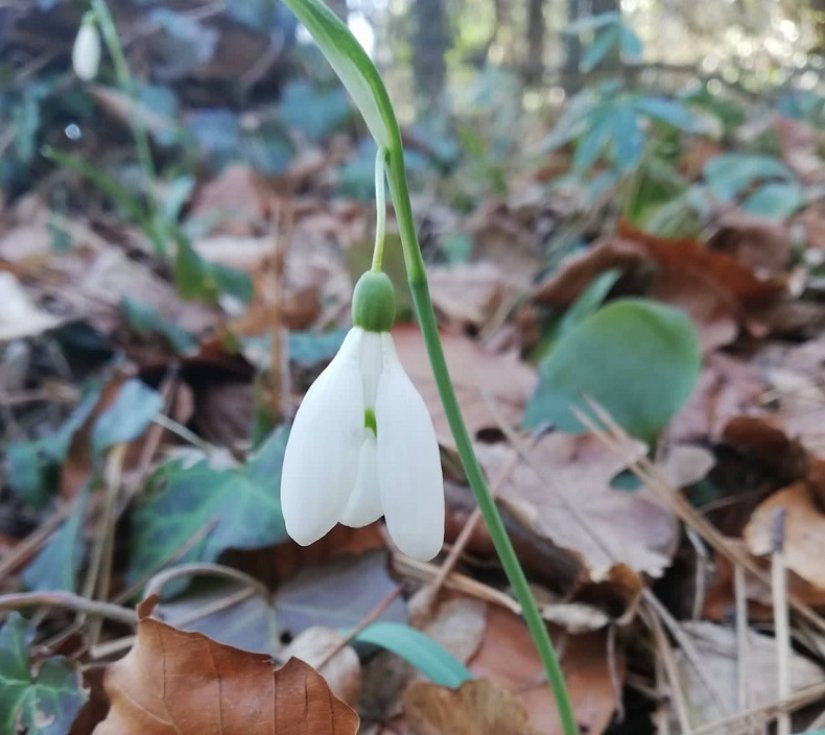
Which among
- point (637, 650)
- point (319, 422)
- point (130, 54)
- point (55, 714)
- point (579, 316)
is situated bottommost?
point (637, 650)

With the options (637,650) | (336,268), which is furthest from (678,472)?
(336,268)

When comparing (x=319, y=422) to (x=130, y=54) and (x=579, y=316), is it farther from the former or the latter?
(x=130, y=54)

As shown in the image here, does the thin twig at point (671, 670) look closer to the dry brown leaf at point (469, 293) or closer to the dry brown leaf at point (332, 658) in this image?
the dry brown leaf at point (332, 658)

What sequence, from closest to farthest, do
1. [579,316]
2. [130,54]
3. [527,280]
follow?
1. [579,316]
2. [527,280]
3. [130,54]

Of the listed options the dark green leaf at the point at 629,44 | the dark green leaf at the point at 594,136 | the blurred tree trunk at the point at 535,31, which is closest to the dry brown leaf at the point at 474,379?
the dark green leaf at the point at 594,136

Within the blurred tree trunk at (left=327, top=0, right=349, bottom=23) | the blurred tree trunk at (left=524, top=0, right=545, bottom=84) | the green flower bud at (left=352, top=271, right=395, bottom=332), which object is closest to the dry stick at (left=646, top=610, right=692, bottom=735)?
the green flower bud at (left=352, top=271, right=395, bottom=332)

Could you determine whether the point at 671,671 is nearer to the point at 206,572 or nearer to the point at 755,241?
the point at 206,572
